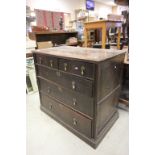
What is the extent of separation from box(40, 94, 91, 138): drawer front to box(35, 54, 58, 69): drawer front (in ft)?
1.57

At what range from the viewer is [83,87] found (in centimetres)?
138

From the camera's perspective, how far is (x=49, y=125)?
186 cm

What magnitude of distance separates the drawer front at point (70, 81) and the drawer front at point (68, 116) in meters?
0.30

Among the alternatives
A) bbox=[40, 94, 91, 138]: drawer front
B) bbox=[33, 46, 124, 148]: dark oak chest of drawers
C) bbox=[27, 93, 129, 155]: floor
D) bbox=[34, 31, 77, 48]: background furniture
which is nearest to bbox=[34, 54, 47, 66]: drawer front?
bbox=[33, 46, 124, 148]: dark oak chest of drawers

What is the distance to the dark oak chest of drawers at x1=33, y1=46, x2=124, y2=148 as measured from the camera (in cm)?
131

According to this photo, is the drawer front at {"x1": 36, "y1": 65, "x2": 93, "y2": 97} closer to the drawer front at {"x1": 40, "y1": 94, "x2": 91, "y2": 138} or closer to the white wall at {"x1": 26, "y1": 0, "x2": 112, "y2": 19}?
the drawer front at {"x1": 40, "y1": 94, "x2": 91, "y2": 138}

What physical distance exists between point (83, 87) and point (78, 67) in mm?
195

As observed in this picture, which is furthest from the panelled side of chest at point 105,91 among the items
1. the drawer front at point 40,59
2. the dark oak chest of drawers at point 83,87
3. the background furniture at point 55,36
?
the background furniture at point 55,36

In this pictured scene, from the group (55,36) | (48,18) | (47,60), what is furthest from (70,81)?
(48,18)

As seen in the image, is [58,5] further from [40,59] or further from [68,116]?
[68,116]

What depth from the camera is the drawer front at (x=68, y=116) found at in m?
1.52
